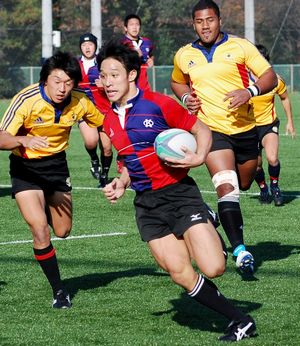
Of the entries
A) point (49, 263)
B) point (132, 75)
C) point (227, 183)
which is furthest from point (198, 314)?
point (132, 75)

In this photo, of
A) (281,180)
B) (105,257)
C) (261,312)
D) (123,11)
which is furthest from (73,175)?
(123,11)

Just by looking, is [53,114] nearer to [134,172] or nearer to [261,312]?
[134,172]

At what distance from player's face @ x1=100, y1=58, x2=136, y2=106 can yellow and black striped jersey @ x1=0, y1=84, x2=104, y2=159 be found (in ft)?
4.13

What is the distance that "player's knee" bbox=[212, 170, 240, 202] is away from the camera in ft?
29.3

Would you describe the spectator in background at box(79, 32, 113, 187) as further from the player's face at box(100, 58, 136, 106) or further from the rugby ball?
the rugby ball

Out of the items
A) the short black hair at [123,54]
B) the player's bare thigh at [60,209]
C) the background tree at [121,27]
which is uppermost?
the short black hair at [123,54]

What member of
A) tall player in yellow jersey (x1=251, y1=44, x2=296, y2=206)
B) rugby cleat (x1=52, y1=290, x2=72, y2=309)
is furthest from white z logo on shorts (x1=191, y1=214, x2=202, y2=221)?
tall player in yellow jersey (x1=251, y1=44, x2=296, y2=206)

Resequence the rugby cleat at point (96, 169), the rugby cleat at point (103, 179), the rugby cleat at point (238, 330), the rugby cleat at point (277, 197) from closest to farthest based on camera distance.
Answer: the rugby cleat at point (238, 330)
the rugby cleat at point (277, 197)
the rugby cleat at point (103, 179)
the rugby cleat at point (96, 169)

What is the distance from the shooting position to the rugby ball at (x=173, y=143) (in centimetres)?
675

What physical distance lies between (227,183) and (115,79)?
231 centimetres

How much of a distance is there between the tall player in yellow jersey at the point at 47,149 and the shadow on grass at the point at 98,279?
468mm

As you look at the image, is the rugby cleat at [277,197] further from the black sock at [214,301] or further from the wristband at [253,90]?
the black sock at [214,301]

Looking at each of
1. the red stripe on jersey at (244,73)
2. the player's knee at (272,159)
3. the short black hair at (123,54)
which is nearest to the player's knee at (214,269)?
the short black hair at (123,54)

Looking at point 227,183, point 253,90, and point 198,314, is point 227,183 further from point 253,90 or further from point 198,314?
point 198,314
